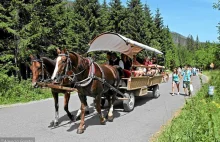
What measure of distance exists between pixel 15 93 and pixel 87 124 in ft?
20.9

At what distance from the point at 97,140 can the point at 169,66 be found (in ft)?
187

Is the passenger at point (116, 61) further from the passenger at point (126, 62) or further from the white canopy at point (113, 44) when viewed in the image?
the white canopy at point (113, 44)

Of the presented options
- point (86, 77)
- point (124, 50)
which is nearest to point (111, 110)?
point (86, 77)

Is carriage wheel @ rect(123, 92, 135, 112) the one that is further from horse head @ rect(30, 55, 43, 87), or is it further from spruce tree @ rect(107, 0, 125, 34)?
spruce tree @ rect(107, 0, 125, 34)

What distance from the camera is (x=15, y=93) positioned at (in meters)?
12.7

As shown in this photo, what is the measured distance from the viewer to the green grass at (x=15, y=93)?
12078 millimetres

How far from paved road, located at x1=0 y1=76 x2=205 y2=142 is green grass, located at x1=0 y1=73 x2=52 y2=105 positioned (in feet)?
4.84

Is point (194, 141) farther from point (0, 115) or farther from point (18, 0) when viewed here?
point (18, 0)

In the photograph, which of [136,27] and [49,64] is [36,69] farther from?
[136,27]

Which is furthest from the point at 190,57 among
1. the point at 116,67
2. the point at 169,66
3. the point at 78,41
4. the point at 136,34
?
the point at 116,67

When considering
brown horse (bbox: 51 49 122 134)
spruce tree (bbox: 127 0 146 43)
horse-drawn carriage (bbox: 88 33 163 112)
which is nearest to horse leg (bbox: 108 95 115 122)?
horse-drawn carriage (bbox: 88 33 163 112)

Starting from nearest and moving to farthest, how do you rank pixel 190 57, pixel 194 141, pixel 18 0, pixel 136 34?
pixel 194 141, pixel 18 0, pixel 136 34, pixel 190 57

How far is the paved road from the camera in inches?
255

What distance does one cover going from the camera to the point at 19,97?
41.3ft
